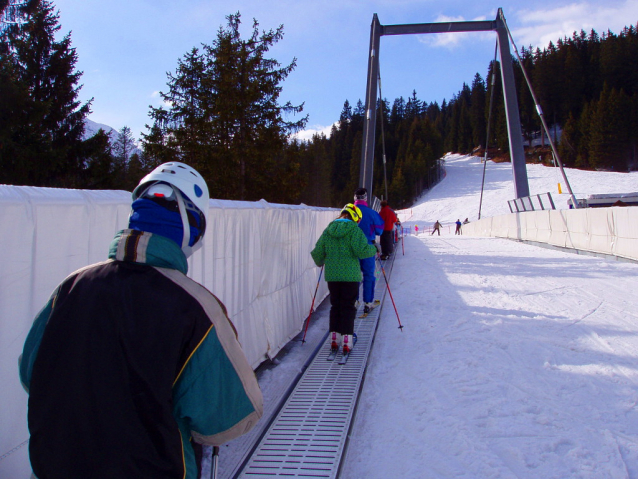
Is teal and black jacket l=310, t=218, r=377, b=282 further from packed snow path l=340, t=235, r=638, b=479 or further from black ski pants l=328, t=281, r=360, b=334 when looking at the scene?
packed snow path l=340, t=235, r=638, b=479

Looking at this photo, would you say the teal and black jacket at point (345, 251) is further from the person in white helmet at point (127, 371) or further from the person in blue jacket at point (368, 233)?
the person in white helmet at point (127, 371)

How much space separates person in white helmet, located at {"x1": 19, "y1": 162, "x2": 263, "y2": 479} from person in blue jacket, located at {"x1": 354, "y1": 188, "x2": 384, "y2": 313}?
5.99m

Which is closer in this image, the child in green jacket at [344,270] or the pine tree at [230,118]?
the child in green jacket at [344,270]

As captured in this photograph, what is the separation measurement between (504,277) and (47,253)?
975 centimetres

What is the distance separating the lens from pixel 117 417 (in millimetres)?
1370

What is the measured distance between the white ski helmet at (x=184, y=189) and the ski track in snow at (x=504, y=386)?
2.29 meters

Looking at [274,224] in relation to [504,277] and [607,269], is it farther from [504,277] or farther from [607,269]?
[607,269]

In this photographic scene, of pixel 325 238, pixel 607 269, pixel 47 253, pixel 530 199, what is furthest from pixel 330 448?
pixel 530 199

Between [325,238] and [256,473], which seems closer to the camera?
[256,473]

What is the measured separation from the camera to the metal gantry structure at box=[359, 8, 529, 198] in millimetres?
20969

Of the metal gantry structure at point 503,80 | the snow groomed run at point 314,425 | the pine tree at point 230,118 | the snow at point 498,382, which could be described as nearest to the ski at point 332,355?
the snow groomed run at point 314,425

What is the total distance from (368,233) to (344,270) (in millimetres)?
2454

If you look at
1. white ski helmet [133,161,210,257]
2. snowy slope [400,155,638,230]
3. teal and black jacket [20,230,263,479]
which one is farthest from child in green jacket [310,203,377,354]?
snowy slope [400,155,638,230]

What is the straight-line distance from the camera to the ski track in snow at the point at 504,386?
3.21 metres
